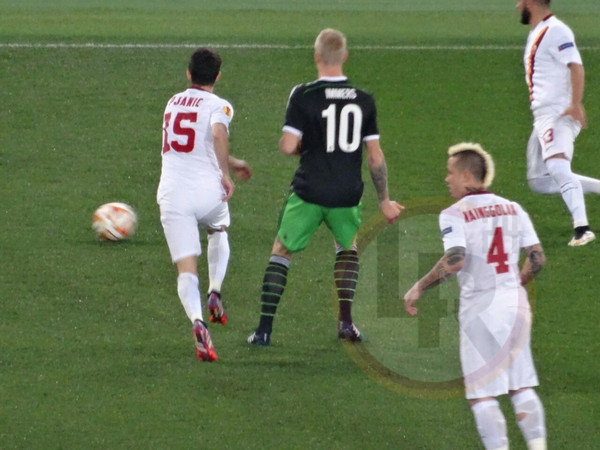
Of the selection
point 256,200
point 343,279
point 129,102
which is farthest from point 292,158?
point 343,279

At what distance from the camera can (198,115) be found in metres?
10.4

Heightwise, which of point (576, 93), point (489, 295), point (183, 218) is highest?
point (576, 93)

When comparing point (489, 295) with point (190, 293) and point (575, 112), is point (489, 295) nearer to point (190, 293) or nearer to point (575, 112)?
point (190, 293)

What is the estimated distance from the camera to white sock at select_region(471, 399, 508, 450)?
7816 millimetres

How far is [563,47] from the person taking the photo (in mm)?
12984

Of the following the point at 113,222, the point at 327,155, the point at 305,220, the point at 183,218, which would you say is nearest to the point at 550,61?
the point at 327,155

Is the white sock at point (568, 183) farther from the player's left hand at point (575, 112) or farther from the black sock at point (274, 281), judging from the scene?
the black sock at point (274, 281)

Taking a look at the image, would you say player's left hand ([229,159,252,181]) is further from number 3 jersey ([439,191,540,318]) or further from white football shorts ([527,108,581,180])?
white football shorts ([527,108,581,180])

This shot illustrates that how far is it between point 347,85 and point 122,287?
3.58 metres

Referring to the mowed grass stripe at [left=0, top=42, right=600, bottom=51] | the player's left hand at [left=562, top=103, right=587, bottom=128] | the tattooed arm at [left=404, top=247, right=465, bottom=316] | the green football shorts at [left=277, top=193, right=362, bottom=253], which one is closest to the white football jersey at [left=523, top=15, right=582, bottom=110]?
the player's left hand at [left=562, top=103, right=587, bottom=128]

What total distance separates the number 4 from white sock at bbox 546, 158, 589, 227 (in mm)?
5392

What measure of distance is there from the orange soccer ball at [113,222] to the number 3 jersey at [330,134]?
13.7 feet

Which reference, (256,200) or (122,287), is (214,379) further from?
(256,200)

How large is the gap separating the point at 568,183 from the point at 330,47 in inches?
160
